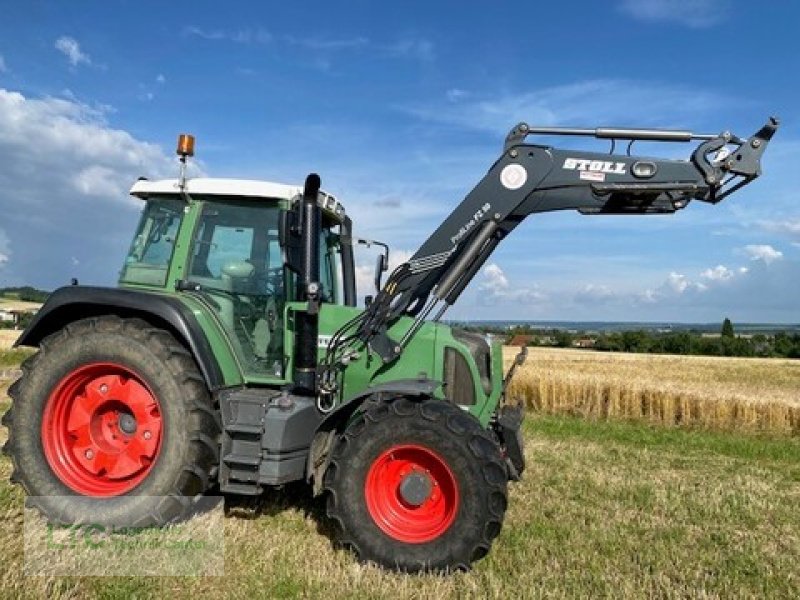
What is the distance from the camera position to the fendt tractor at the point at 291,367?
457cm

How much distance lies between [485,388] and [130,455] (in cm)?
273

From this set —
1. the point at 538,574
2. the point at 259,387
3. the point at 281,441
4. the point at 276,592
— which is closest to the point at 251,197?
the point at 259,387

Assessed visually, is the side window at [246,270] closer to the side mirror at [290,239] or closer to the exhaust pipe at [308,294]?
the exhaust pipe at [308,294]

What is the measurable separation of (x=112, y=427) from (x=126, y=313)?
0.86 metres

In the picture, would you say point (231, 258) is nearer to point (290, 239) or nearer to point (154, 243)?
point (154, 243)

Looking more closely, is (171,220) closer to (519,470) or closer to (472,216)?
(472,216)

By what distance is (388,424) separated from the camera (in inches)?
180

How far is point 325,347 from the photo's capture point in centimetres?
525

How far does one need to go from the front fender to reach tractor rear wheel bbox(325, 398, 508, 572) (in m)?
1.18

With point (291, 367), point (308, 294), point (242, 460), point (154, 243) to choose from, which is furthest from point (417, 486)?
point (154, 243)

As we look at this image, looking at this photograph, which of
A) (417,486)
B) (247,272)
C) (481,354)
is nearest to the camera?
(417,486)

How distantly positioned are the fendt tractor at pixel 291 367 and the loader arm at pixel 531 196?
1 centimetres

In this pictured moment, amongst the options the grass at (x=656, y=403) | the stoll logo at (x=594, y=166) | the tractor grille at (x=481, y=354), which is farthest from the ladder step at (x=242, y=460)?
the grass at (x=656, y=403)

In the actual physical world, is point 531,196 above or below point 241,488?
above
